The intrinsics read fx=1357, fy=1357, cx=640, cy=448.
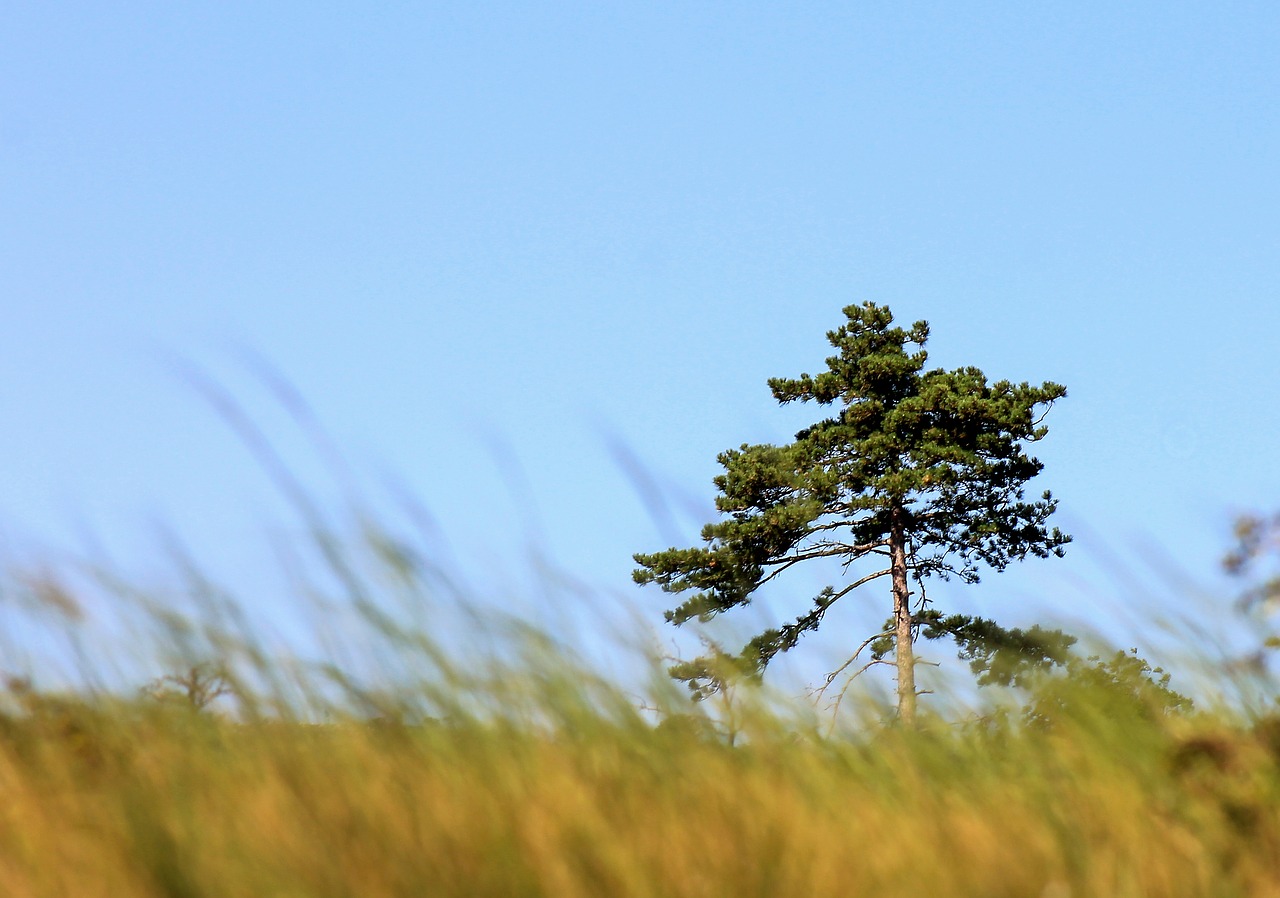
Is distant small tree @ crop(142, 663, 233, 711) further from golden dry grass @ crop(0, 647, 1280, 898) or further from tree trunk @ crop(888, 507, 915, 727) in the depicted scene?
tree trunk @ crop(888, 507, 915, 727)

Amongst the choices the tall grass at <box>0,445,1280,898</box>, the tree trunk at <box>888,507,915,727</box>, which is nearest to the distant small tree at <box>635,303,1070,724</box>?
the tree trunk at <box>888,507,915,727</box>

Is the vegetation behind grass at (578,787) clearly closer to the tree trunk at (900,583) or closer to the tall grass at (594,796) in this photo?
the tall grass at (594,796)

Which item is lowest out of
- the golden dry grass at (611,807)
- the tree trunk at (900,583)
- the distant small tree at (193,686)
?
the golden dry grass at (611,807)

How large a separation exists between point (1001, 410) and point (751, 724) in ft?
89.8

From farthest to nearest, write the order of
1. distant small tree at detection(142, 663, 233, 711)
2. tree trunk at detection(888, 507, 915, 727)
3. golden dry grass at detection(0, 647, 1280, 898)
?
tree trunk at detection(888, 507, 915, 727) → distant small tree at detection(142, 663, 233, 711) → golden dry grass at detection(0, 647, 1280, 898)

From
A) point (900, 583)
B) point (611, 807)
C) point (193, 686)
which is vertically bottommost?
point (611, 807)

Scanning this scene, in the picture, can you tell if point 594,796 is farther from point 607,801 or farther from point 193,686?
point 193,686

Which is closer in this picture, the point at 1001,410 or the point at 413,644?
the point at 413,644

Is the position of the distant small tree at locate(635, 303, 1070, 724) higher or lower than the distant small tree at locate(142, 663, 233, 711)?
higher

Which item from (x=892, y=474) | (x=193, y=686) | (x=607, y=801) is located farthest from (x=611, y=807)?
(x=892, y=474)

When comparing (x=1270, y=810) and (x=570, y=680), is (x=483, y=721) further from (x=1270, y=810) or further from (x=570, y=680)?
(x=1270, y=810)

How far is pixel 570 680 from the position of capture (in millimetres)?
3578

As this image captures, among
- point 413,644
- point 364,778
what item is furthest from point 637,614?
point 364,778

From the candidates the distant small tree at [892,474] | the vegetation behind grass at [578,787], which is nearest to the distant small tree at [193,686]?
the vegetation behind grass at [578,787]
